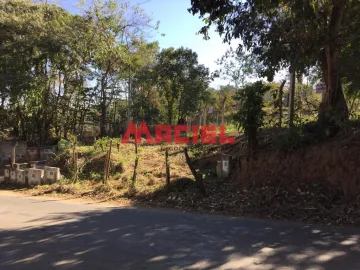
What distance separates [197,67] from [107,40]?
9977mm

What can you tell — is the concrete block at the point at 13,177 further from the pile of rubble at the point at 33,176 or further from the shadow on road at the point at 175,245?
the shadow on road at the point at 175,245

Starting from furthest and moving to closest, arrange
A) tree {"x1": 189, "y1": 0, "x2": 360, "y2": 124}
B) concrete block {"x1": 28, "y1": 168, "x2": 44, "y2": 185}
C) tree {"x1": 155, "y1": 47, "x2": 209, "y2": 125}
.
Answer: tree {"x1": 155, "y1": 47, "x2": 209, "y2": 125} → concrete block {"x1": 28, "y1": 168, "x2": 44, "y2": 185} → tree {"x1": 189, "y1": 0, "x2": 360, "y2": 124}

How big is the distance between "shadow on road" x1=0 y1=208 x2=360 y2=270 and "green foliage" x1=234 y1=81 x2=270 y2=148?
315 centimetres

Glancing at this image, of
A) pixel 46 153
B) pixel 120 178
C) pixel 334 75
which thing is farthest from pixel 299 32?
pixel 46 153

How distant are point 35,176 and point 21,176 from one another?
769 millimetres

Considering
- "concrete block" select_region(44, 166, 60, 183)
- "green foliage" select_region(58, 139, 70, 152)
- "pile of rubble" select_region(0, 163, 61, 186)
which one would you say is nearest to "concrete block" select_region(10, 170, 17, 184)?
"pile of rubble" select_region(0, 163, 61, 186)

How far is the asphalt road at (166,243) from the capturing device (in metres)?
4.45

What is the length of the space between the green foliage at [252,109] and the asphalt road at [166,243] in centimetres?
305

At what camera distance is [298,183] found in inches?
314

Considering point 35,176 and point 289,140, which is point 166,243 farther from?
point 35,176

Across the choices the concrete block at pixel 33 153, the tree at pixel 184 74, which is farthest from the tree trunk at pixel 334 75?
the tree at pixel 184 74

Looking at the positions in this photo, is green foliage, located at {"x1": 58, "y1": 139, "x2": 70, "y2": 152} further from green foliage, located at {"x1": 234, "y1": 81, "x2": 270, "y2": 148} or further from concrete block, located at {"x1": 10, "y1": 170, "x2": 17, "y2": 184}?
green foliage, located at {"x1": 234, "y1": 81, "x2": 270, "y2": 148}

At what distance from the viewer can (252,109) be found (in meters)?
9.24

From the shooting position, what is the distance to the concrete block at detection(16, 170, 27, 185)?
12.9 metres
